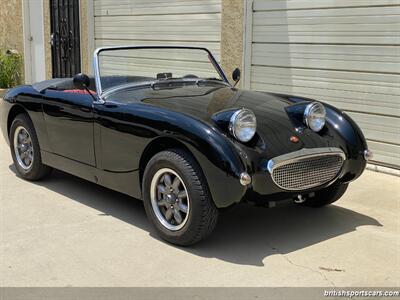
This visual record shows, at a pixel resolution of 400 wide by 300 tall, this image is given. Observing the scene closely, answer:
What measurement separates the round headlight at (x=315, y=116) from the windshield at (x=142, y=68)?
1.28 metres

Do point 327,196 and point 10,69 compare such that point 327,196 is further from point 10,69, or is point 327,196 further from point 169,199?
point 10,69

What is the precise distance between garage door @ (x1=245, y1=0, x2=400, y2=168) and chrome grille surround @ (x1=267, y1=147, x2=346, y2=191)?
2.30 m

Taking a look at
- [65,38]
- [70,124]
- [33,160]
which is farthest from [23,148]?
[65,38]

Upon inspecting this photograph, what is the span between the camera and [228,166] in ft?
11.7

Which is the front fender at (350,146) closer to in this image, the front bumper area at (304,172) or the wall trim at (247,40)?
the front bumper area at (304,172)

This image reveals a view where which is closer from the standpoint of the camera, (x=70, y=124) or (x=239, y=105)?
(x=239, y=105)

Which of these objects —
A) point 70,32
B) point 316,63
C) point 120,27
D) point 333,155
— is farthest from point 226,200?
point 70,32

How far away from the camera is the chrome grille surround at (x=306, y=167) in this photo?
3762 millimetres

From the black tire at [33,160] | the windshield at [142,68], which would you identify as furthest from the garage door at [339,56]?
the black tire at [33,160]

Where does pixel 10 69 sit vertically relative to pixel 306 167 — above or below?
above

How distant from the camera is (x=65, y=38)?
11562 millimetres

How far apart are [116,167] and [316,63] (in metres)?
3.44

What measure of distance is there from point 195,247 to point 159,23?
604cm

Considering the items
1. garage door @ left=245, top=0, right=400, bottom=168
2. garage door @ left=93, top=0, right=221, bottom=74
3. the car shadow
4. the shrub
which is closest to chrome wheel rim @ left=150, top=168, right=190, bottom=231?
the car shadow
